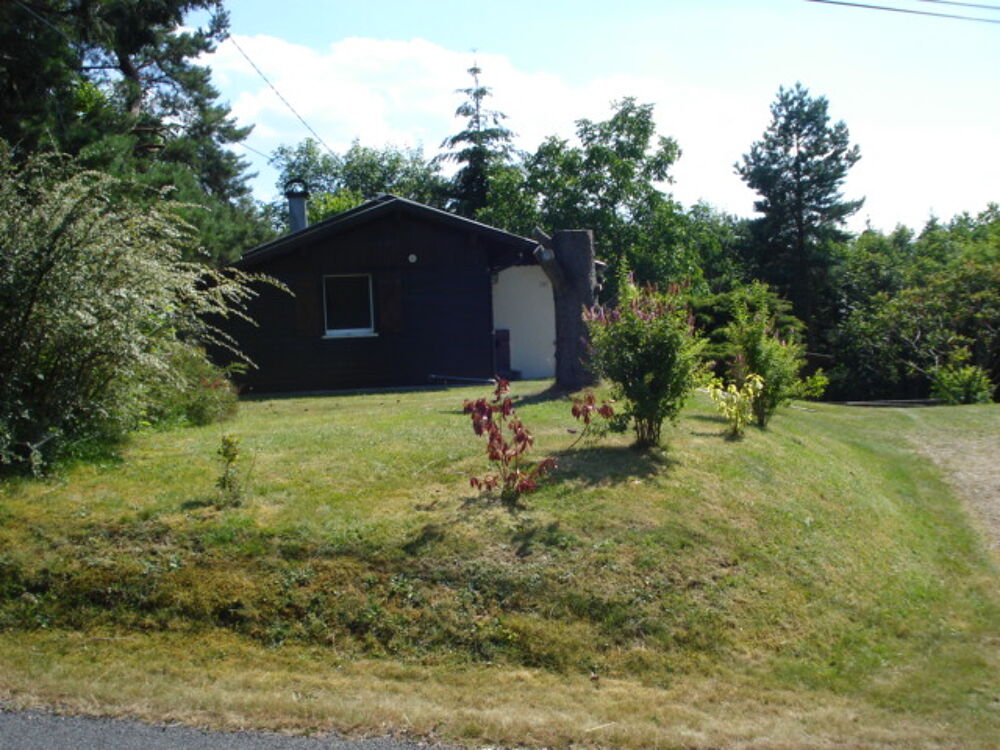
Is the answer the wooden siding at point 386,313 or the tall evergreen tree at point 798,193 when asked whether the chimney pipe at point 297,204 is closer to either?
→ the wooden siding at point 386,313

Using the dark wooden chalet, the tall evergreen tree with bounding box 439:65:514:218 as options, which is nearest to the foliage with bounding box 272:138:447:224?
the tall evergreen tree with bounding box 439:65:514:218

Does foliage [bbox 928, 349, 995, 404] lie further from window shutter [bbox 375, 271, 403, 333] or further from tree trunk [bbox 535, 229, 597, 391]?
tree trunk [bbox 535, 229, 597, 391]

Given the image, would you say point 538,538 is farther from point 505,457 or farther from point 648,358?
point 648,358

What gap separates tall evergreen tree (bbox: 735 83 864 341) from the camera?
42.8 meters

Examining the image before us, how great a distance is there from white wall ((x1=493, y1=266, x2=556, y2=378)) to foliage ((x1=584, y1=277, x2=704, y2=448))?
40.5ft

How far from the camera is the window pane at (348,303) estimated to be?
1858cm

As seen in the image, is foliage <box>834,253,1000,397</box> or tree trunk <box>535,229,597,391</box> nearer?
tree trunk <box>535,229,597,391</box>

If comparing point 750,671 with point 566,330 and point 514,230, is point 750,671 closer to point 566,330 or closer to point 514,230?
point 566,330

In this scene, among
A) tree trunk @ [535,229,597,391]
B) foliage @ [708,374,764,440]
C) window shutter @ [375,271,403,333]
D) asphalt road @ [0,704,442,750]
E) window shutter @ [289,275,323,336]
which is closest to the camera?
asphalt road @ [0,704,442,750]

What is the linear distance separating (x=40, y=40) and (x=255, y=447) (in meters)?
10.3

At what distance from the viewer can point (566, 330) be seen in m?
12.1

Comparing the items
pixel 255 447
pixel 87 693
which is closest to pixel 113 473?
pixel 255 447

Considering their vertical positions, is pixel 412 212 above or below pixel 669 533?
above

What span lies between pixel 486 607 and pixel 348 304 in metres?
13.6
